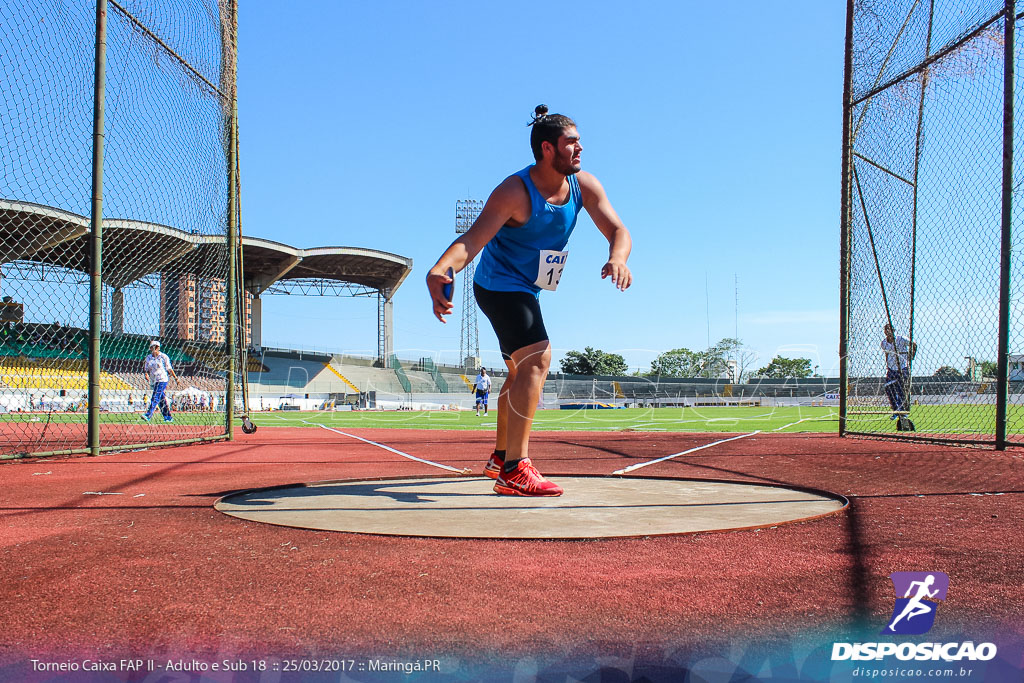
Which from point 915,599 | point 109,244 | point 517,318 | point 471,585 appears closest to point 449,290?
point 517,318

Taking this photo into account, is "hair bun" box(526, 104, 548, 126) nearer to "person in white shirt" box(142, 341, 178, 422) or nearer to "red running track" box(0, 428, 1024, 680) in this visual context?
"red running track" box(0, 428, 1024, 680)

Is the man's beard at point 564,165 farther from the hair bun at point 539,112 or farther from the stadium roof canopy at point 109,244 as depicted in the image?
the stadium roof canopy at point 109,244

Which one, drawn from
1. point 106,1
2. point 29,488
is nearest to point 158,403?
point 106,1

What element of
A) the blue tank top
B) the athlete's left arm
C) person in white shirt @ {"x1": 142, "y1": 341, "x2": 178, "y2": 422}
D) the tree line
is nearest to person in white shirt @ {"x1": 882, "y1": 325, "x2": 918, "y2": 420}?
the athlete's left arm

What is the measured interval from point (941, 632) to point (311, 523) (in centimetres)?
245

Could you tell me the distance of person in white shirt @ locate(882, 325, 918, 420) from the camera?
9.40 meters

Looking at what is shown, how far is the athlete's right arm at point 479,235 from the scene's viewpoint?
3730mm

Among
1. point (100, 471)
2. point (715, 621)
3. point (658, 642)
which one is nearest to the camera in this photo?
point (658, 642)

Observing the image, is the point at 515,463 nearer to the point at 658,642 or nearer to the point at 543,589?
the point at 543,589

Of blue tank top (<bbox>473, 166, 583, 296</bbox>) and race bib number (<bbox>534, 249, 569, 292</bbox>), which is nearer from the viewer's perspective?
blue tank top (<bbox>473, 166, 583, 296</bbox>)

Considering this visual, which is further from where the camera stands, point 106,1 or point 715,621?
point 106,1

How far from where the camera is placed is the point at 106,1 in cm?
731

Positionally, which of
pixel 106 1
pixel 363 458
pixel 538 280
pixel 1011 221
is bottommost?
pixel 363 458

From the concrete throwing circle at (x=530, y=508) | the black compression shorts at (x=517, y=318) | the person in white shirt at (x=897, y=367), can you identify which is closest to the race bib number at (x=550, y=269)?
the black compression shorts at (x=517, y=318)
